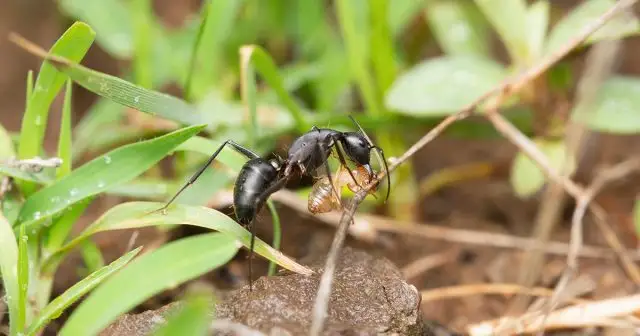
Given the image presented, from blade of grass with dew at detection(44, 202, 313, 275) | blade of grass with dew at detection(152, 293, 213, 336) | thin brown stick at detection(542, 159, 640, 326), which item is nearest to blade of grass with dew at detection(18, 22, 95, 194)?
blade of grass with dew at detection(44, 202, 313, 275)

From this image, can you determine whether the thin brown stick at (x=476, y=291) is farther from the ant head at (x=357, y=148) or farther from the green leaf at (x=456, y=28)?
the green leaf at (x=456, y=28)

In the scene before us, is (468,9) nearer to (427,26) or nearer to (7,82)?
(427,26)

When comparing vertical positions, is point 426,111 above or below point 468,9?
below

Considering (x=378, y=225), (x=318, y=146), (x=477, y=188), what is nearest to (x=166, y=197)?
(x=318, y=146)

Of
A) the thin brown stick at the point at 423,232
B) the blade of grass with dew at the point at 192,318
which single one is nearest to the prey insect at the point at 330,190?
the thin brown stick at the point at 423,232

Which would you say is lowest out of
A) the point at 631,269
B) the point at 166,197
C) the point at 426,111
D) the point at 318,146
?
the point at 166,197

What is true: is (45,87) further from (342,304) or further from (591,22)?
(591,22)

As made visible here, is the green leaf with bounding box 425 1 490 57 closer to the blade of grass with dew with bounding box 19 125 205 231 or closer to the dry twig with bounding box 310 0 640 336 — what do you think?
the dry twig with bounding box 310 0 640 336

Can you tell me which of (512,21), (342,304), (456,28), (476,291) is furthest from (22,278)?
(456,28)
